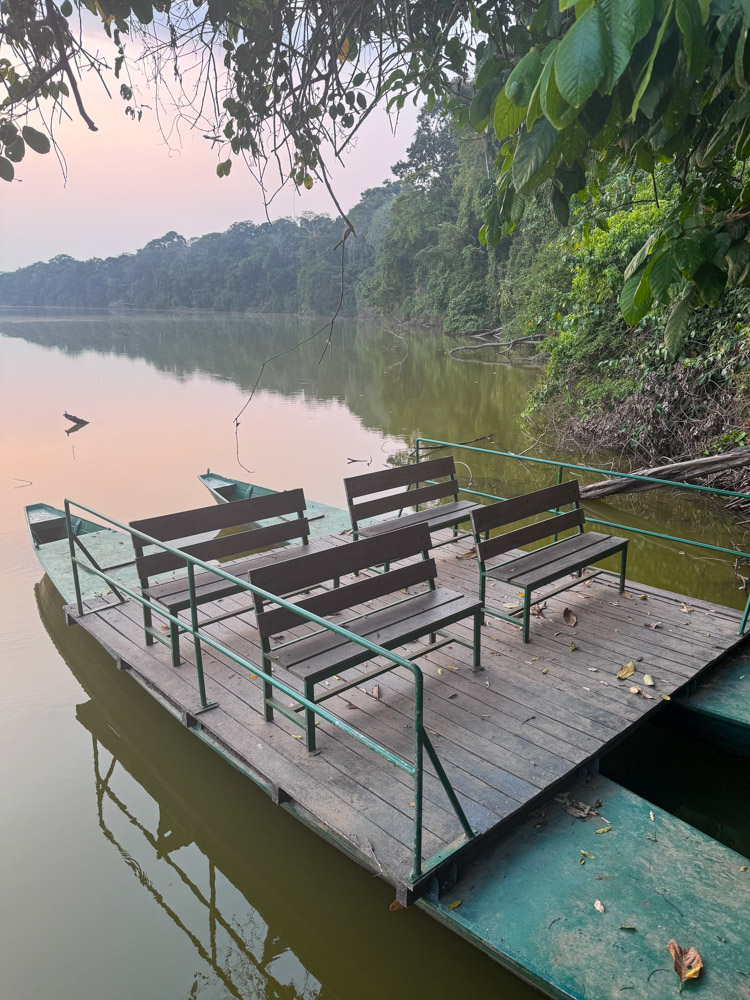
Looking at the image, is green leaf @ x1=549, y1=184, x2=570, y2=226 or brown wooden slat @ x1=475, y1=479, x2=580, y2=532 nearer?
green leaf @ x1=549, y1=184, x2=570, y2=226

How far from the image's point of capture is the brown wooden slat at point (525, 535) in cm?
480

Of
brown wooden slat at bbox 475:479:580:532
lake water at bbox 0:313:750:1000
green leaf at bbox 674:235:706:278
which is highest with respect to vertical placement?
green leaf at bbox 674:235:706:278

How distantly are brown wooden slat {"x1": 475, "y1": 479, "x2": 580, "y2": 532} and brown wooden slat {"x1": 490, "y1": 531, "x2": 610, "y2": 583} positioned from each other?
32 centimetres

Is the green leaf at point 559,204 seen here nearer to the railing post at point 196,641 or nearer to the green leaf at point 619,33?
the green leaf at point 619,33

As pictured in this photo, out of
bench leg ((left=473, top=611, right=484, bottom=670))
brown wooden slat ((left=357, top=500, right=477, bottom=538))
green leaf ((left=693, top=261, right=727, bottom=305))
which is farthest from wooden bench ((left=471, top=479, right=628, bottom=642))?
green leaf ((left=693, top=261, right=727, bottom=305))

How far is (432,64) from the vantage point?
3918mm

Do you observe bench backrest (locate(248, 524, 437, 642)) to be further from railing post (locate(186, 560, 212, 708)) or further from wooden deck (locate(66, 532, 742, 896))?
wooden deck (locate(66, 532, 742, 896))

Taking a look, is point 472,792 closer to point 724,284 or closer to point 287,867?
point 287,867

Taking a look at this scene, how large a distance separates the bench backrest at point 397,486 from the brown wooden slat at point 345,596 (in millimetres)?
1465

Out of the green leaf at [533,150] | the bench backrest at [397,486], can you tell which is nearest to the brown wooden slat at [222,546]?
the bench backrest at [397,486]

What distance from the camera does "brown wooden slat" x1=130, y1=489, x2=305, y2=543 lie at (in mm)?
5102

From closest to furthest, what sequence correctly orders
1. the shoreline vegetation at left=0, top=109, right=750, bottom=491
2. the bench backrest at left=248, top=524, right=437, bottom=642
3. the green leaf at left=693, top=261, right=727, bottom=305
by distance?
the green leaf at left=693, top=261, right=727, bottom=305 → the bench backrest at left=248, top=524, right=437, bottom=642 → the shoreline vegetation at left=0, top=109, right=750, bottom=491

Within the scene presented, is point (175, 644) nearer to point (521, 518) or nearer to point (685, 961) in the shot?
point (521, 518)

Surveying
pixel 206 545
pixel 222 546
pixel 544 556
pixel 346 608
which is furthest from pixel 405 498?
pixel 346 608
